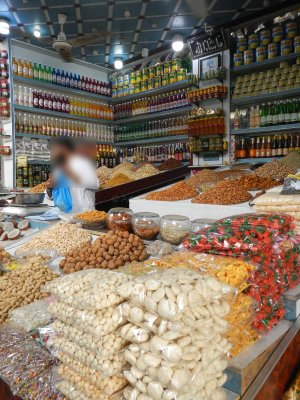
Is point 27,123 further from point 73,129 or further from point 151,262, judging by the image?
point 151,262

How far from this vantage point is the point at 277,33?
4.50m

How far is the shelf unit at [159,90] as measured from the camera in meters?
5.60

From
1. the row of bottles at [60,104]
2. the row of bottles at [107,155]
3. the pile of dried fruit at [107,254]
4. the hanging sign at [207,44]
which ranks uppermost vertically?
the hanging sign at [207,44]

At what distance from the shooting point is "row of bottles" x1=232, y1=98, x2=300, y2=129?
440 cm

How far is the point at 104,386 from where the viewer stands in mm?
797

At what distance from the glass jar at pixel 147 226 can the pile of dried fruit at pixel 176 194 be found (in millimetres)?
831

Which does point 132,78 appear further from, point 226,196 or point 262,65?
point 226,196

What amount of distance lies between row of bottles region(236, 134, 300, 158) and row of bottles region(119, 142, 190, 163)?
1.08 metres

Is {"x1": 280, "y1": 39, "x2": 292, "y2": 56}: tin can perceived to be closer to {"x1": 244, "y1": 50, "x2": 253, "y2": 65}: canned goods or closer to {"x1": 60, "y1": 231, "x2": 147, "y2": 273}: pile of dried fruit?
{"x1": 244, "y1": 50, "x2": 253, "y2": 65}: canned goods

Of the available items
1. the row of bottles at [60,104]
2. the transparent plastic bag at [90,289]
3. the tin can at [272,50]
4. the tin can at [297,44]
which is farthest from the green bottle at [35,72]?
the transparent plastic bag at [90,289]

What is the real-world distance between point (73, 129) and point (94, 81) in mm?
1152

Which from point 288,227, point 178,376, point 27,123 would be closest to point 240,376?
point 178,376

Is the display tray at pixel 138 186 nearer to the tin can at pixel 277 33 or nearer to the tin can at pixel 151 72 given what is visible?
the tin can at pixel 277 33

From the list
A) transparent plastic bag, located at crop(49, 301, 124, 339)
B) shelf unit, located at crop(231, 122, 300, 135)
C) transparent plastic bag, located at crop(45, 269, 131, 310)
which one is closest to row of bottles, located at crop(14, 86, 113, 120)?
shelf unit, located at crop(231, 122, 300, 135)
